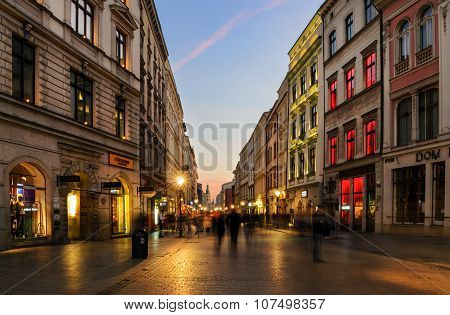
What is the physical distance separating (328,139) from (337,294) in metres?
30.9

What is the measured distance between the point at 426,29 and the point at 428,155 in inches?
268

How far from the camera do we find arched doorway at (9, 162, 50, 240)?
19047 millimetres

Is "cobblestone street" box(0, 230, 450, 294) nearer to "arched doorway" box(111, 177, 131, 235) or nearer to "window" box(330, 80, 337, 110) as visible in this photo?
"arched doorway" box(111, 177, 131, 235)

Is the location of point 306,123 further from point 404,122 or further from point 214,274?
point 214,274

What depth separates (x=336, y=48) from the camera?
37.4m

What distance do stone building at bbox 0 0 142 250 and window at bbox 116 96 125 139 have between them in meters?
0.07

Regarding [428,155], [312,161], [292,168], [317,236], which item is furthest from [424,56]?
[292,168]

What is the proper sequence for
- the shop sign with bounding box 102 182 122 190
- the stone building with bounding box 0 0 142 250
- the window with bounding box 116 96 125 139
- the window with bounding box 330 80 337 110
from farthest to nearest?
the window with bounding box 330 80 337 110
the window with bounding box 116 96 125 139
the shop sign with bounding box 102 182 122 190
the stone building with bounding box 0 0 142 250

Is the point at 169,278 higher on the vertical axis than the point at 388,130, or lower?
lower

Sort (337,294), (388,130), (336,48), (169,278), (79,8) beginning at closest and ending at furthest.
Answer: (337,294) → (169,278) → (79,8) → (388,130) → (336,48)

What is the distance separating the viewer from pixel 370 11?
31.4 m

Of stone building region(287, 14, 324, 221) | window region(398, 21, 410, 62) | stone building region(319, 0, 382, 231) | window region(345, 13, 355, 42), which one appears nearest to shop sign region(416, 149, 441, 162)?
stone building region(319, 0, 382, 231)

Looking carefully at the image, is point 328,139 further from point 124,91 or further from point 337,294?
point 337,294

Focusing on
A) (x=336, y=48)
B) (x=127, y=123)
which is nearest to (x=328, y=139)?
(x=336, y=48)
